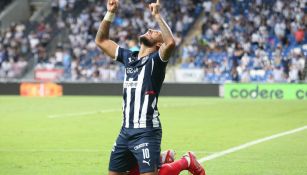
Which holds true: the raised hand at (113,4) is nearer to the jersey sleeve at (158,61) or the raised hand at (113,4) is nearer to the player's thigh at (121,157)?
the jersey sleeve at (158,61)

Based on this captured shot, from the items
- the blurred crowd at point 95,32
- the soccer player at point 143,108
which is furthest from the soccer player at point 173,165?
the blurred crowd at point 95,32

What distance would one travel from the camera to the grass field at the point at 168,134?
39.1 feet

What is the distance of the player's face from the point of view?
8039mm

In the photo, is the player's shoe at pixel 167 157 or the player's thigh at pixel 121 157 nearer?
the player's thigh at pixel 121 157

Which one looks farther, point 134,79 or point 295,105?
point 295,105

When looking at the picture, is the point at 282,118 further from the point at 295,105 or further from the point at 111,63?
the point at 111,63

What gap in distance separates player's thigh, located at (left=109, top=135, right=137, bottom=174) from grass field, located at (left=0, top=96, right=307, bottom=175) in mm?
3104

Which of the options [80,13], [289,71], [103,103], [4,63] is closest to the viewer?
[103,103]

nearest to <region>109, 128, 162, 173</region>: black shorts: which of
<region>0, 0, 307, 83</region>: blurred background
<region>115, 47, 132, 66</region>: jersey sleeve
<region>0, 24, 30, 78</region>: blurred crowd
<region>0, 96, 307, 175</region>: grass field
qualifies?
<region>115, 47, 132, 66</region>: jersey sleeve

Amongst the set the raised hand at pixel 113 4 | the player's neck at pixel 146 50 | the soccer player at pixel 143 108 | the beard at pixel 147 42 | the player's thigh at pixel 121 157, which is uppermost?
the raised hand at pixel 113 4

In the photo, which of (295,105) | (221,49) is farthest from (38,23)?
(295,105)

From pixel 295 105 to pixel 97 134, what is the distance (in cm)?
1167

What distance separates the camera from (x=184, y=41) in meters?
38.2

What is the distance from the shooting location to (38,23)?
42.0 metres
